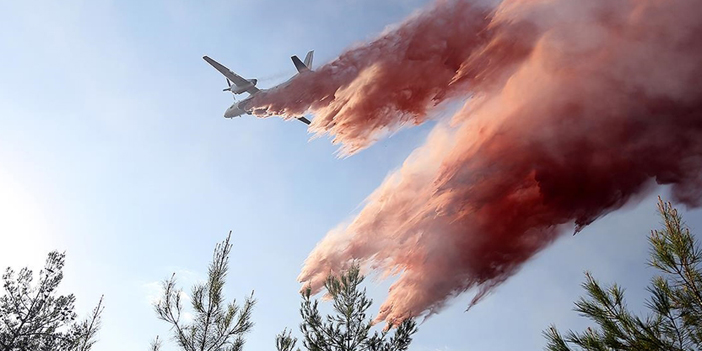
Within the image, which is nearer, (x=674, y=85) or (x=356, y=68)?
(x=674, y=85)

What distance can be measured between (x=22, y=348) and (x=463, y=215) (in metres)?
20.7

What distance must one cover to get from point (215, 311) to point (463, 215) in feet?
29.1

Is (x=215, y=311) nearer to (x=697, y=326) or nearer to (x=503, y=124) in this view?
(x=503, y=124)

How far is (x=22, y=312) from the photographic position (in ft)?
67.3

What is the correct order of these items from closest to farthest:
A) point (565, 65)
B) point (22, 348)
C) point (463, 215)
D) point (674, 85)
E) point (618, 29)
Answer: point (674, 85) → point (618, 29) → point (565, 65) → point (463, 215) → point (22, 348)

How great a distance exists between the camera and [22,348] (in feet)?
64.9

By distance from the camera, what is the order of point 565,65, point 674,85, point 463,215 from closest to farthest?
point 674,85 < point 565,65 < point 463,215

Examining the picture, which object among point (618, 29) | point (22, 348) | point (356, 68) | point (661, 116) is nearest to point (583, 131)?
point (661, 116)

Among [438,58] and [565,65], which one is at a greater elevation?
[438,58]

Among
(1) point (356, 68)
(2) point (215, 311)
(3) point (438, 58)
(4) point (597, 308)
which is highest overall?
(1) point (356, 68)

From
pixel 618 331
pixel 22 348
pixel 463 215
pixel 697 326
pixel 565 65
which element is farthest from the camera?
pixel 22 348

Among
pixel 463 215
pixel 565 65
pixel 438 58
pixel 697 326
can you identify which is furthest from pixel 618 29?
pixel 697 326

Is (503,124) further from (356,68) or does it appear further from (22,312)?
(22,312)

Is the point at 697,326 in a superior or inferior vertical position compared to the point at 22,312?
inferior
